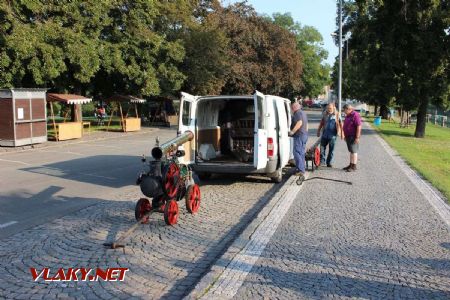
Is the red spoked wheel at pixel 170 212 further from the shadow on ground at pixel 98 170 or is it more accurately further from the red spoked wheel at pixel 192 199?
the shadow on ground at pixel 98 170

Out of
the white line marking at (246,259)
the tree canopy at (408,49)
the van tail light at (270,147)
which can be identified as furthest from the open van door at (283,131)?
the tree canopy at (408,49)

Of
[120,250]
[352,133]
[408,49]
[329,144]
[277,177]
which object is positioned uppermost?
[408,49]

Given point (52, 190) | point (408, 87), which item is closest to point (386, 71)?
point (408, 87)

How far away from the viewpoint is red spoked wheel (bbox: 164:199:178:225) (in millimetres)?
6855

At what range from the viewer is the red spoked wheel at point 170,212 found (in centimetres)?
686

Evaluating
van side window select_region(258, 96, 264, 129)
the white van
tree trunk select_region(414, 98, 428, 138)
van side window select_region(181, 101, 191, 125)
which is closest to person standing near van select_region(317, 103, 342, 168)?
the white van

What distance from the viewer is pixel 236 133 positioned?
12016mm

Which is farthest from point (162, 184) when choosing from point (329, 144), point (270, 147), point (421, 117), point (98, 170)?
point (421, 117)

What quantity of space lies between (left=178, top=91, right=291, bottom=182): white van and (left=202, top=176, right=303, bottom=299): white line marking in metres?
1.93

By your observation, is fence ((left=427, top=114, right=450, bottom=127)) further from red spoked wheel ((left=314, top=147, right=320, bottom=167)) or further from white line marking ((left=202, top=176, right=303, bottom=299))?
white line marking ((left=202, top=176, right=303, bottom=299))

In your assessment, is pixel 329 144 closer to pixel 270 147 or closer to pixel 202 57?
pixel 270 147

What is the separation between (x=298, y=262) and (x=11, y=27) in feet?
64.3

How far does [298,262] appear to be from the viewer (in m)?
5.38

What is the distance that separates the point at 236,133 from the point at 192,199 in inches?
179
